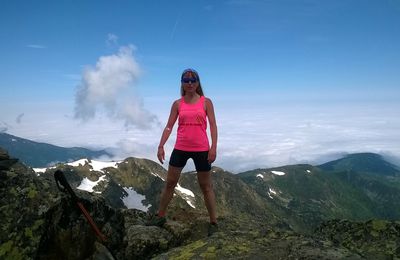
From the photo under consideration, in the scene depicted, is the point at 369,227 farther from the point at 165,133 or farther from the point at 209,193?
the point at 165,133

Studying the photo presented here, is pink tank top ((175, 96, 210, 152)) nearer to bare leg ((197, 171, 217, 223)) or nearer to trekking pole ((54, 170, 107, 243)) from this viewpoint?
bare leg ((197, 171, 217, 223))

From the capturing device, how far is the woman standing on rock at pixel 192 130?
451 inches

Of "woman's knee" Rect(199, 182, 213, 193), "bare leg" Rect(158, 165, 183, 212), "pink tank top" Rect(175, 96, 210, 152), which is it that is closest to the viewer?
"pink tank top" Rect(175, 96, 210, 152)

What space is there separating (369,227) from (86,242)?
29.0ft

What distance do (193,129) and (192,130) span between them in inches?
1.6

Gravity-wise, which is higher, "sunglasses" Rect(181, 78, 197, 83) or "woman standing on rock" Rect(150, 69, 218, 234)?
"sunglasses" Rect(181, 78, 197, 83)

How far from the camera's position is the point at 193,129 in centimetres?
1142

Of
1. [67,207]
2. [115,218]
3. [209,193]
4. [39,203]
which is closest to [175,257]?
[115,218]

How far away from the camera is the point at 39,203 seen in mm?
8734

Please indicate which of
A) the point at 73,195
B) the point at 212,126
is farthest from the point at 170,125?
the point at 73,195

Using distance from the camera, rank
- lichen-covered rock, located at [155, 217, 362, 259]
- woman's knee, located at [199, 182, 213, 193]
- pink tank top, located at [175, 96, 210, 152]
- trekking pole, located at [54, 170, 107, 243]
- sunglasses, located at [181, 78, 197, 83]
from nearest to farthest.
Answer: trekking pole, located at [54, 170, 107, 243] → lichen-covered rock, located at [155, 217, 362, 259] → pink tank top, located at [175, 96, 210, 152] → sunglasses, located at [181, 78, 197, 83] → woman's knee, located at [199, 182, 213, 193]

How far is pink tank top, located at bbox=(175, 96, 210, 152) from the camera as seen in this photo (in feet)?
37.5

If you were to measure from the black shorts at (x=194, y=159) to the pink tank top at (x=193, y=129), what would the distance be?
12 centimetres

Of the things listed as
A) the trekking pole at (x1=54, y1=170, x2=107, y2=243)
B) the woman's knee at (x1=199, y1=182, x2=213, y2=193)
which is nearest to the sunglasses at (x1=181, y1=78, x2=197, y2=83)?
the woman's knee at (x1=199, y1=182, x2=213, y2=193)
